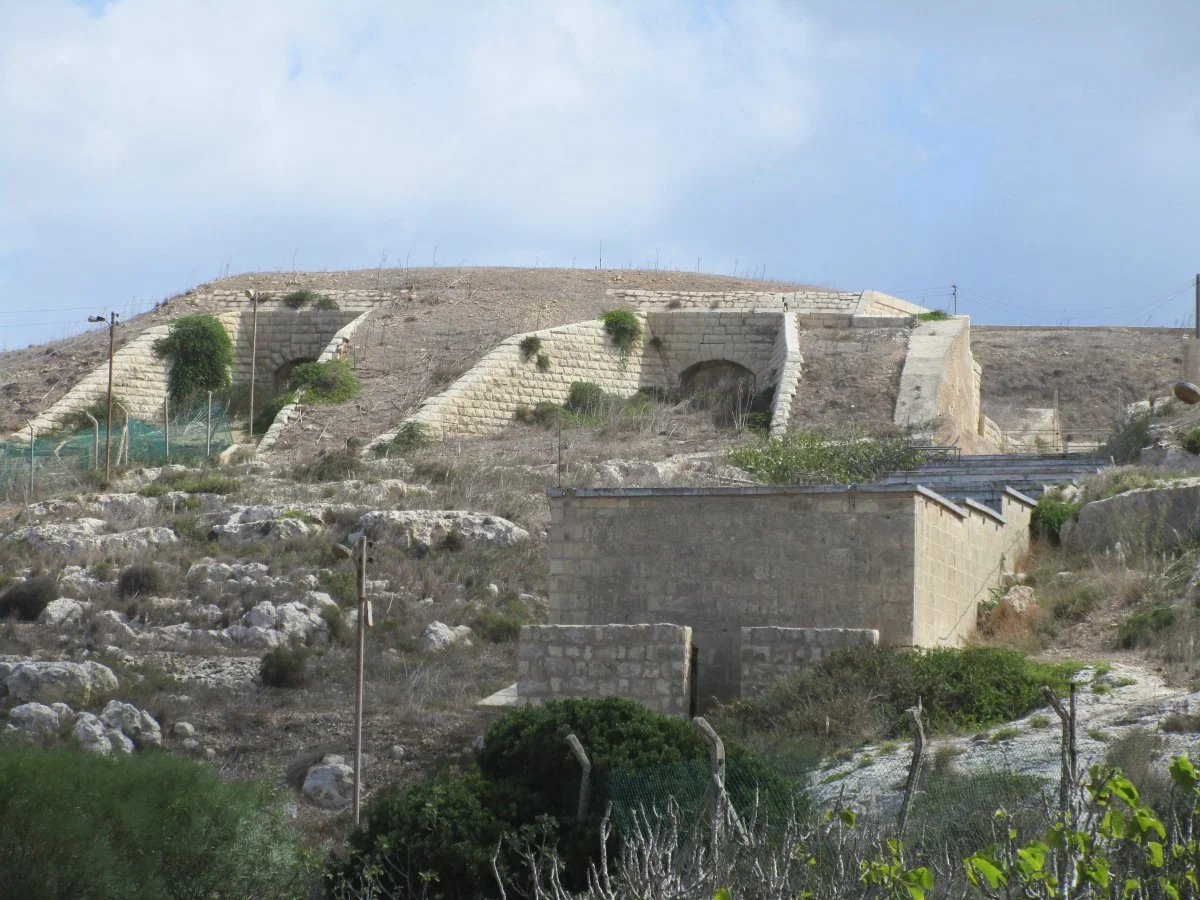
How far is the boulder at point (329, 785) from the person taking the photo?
582 inches

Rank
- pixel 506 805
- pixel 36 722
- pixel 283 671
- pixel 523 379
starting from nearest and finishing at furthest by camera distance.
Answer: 1. pixel 506 805
2. pixel 36 722
3. pixel 283 671
4. pixel 523 379

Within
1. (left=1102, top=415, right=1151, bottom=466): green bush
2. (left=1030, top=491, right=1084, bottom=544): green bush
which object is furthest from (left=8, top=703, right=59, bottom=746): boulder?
(left=1102, top=415, right=1151, bottom=466): green bush

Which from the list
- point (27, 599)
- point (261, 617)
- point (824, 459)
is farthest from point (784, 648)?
point (27, 599)

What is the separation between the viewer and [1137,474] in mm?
20250

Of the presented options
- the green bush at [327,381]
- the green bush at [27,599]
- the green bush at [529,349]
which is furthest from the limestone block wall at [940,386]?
the green bush at [27,599]

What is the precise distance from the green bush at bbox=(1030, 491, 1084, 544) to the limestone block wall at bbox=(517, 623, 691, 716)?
6.47 m

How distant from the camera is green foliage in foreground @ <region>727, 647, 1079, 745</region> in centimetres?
1278

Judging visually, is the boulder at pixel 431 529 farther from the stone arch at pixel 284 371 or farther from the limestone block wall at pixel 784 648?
the stone arch at pixel 284 371

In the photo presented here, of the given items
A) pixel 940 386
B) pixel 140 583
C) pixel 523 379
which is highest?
pixel 523 379

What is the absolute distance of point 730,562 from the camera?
1532 centimetres

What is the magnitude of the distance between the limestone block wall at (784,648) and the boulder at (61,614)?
9777mm

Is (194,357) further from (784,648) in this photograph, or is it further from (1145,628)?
(1145,628)

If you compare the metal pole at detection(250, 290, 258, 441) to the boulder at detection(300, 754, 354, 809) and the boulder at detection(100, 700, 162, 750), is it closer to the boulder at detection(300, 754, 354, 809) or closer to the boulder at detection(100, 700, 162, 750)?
the boulder at detection(100, 700, 162, 750)

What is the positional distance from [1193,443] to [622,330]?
1401 centimetres
